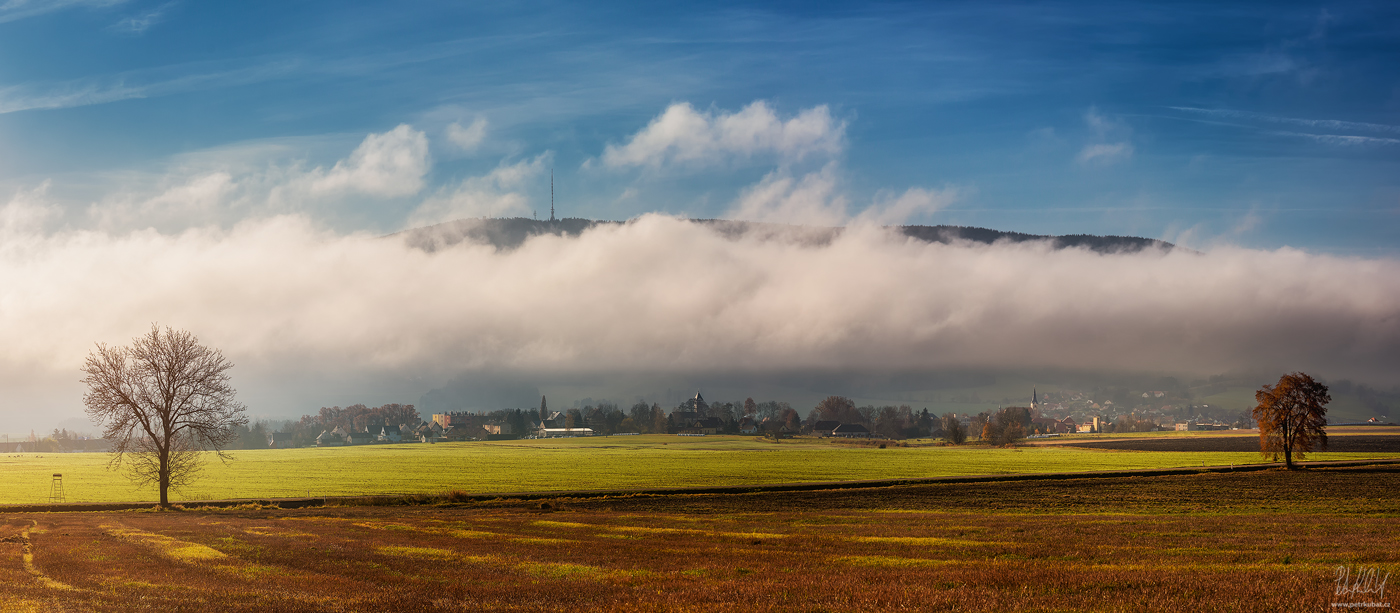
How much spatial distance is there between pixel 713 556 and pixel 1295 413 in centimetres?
9805

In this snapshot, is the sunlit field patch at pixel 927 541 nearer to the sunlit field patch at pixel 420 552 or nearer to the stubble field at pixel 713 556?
the stubble field at pixel 713 556

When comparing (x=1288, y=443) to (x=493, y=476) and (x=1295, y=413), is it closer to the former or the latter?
(x=1295, y=413)

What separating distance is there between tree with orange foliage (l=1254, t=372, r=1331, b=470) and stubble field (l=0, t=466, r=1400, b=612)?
4472 centimetres

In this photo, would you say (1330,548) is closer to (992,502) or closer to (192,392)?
(992,502)

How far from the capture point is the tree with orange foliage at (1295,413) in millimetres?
97250

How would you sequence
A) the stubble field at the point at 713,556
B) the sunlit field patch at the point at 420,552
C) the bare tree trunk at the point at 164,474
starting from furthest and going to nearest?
the bare tree trunk at the point at 164,474 → the sunlit field patch at the point at 420,552 → the stubble field at the point at 713,556

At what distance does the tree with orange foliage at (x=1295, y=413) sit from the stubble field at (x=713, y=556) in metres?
44.7

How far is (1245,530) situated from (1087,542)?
10.0 meters

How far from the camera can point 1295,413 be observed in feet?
321

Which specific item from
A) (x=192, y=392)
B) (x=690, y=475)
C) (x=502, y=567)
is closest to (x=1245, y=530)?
(x=502, y=567)

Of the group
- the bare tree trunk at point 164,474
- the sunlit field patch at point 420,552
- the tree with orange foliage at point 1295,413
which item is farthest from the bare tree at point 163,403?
the tree with orange foliage at point 1295,413

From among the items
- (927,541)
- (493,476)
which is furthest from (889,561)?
(493,476)

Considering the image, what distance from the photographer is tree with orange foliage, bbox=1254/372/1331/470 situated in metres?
97.2

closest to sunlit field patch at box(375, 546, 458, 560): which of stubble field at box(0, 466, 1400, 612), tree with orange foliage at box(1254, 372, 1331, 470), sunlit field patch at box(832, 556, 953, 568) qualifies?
stubble field at box(0, 466, 1400, 612)
